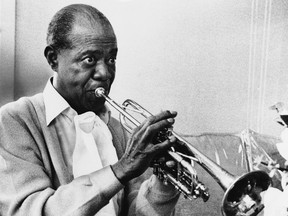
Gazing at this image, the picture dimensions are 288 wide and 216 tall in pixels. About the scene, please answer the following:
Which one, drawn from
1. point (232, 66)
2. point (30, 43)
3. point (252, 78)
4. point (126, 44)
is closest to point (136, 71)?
point (126, 44)

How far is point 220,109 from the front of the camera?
3021 millimetres

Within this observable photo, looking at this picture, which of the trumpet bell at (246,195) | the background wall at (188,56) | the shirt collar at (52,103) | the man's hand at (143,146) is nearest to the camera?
the trumpet bell at (246,195)

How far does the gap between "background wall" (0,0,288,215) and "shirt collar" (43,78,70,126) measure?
21.3 inches

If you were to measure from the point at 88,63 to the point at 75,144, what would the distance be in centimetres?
31

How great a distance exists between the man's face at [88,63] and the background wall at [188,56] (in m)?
0.57

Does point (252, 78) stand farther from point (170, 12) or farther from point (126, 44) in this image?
point (126, 44)

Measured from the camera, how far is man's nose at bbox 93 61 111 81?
65.4 inches

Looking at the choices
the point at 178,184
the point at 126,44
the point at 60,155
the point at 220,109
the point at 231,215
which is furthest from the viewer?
the point at 220,109

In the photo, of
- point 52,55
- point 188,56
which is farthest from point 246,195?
point 188,56

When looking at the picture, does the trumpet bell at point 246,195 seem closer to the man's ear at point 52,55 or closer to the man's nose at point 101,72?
the man's nose at point 101,72

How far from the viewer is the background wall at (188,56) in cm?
222

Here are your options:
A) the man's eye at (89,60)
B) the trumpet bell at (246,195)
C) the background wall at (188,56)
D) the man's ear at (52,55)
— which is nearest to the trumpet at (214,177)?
the trumpet bell at (246,195)

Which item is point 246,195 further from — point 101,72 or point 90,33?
point 90,33

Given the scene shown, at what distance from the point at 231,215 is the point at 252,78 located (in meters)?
2.07
